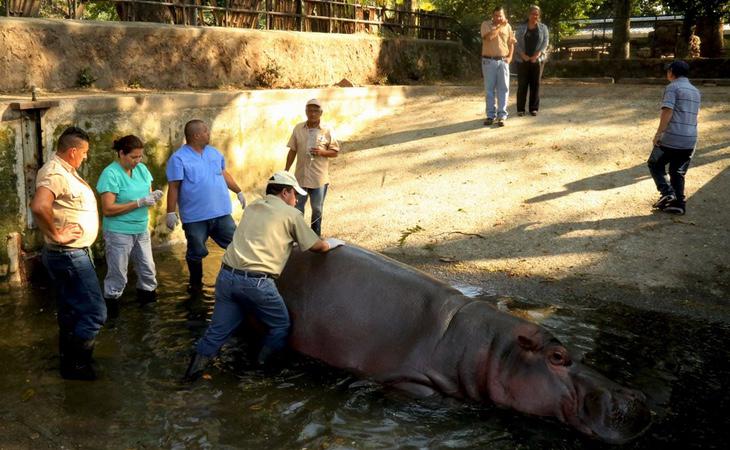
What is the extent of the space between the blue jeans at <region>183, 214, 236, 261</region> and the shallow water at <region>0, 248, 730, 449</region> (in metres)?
0.80

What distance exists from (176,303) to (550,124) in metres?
7.39

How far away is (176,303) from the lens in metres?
7.00

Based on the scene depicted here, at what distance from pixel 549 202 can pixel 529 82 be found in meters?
4.02

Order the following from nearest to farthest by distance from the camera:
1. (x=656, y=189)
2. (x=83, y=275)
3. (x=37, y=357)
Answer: (x=83, y=275) < (x=37, y=357) < (x=656, y=189)

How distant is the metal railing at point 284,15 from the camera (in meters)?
11.2

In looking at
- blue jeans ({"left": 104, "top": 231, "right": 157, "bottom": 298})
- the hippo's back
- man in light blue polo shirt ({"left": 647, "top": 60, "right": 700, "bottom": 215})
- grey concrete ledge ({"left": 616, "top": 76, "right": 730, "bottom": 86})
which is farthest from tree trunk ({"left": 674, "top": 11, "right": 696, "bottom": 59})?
blue jeans ({"left": 104, "top": 231, "right": 157, "bottom": 298})

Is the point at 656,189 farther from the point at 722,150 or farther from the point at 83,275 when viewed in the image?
the point at 83,275

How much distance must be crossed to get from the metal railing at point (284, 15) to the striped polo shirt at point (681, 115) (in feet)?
24.0

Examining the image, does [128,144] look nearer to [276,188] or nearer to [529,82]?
[276,188]

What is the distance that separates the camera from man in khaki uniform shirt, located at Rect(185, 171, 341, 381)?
530 cm

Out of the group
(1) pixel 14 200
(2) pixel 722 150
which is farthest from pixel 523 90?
(1) pixel 14 200

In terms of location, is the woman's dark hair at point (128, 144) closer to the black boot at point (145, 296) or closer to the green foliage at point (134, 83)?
the black boot at point (145, 296)

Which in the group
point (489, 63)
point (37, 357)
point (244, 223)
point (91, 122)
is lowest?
point (37, 357)

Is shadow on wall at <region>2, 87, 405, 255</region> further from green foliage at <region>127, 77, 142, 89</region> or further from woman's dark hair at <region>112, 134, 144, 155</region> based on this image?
woman's dark hair at <region>112, 134, 144, 155</region>
